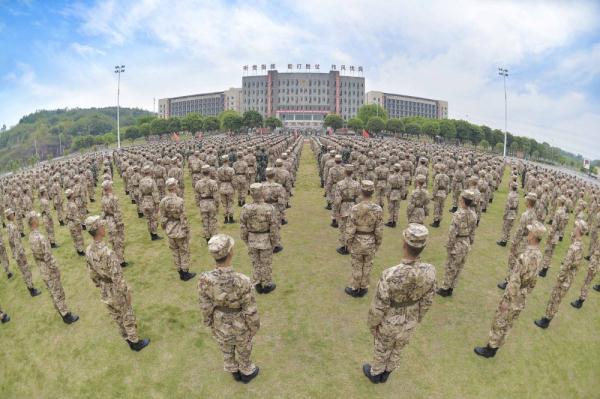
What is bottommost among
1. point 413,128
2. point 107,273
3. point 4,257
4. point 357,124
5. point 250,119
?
point 4,257

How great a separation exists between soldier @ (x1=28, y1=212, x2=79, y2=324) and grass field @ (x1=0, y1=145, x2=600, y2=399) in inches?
23.6

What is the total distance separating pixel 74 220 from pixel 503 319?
12842 millimetres

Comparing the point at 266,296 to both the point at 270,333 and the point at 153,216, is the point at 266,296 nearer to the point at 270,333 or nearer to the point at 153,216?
the point at 270,333

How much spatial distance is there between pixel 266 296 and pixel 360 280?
2451 mm

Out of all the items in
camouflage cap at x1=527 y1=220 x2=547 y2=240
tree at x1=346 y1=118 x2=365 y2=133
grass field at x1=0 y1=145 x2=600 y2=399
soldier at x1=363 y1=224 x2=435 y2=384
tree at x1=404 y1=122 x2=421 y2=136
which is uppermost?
tree at x1=346 y1=118 x2=365 y2=133

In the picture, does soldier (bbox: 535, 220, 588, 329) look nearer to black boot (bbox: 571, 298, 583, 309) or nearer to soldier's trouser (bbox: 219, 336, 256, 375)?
black boot (bbox: 571, 298, 583, 309)

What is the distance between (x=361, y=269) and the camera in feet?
26.8

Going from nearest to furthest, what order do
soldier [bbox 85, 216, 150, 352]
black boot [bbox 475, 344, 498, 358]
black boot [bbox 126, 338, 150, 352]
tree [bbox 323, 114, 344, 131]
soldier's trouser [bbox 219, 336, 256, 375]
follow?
soldier's trouser [bbox 219, 336, 256, 375]
soldier [bbox 85, 216, 150, 352]
black boot [bbox 475, 344, 498, 358]
black boot [bbox 126, 338, 150, 352]
tree [bbox 323, 114, 344, 131]

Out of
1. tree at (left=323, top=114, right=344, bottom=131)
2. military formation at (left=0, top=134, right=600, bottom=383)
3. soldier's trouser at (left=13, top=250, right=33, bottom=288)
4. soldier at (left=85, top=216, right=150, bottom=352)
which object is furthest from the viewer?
tree at (left=323, top=114, right=344, bottom=131)

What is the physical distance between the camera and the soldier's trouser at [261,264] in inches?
312

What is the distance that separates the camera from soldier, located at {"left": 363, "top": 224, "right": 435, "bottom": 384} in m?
4.94

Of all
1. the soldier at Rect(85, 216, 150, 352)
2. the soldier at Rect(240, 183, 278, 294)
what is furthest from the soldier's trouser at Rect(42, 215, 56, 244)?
the soldier at Rect(240, 183, 278, 294)

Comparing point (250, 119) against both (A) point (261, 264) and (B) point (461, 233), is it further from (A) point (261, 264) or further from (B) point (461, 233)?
(B) point (461, 233)

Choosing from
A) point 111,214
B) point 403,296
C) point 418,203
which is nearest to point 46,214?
point 111,214
